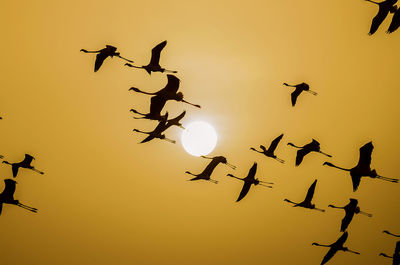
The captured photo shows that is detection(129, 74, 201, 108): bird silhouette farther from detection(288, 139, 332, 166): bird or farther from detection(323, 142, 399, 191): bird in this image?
detection(323, 142, 399, 191): bird

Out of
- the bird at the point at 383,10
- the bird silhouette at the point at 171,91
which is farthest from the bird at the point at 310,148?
the bird silhouette at the point at 171,91

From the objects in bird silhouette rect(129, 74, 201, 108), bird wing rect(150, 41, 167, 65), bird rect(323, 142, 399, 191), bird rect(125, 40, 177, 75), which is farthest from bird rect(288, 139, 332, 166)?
bird wing rect(150, 41, 167, 65)

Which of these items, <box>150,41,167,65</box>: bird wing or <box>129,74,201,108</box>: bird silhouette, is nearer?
<box>150,41,167,65</box>: bird wing

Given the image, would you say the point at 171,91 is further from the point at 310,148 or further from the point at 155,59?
the point at 310,148

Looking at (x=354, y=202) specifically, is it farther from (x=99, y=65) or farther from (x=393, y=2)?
(x=99, y=65)

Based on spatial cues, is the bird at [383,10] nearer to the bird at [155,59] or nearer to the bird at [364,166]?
the bird at [364,166]

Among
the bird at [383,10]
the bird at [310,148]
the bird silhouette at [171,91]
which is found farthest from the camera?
the bird at [310,148]

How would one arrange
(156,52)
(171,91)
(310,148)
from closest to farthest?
(156,52)
(171,91)
(310,148)

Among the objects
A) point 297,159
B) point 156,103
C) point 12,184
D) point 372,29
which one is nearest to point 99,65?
point 156,103

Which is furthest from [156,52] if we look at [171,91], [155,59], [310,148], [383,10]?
[383,10]

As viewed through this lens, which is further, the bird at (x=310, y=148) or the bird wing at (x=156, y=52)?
the bird at (x=310, y=148)

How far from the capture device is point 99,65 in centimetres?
1833

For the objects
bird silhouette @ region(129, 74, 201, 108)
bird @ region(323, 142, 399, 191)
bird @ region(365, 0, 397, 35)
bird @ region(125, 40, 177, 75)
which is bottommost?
bird @ region(323, 142, 399, 191)

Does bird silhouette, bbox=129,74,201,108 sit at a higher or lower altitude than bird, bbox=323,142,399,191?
higher
